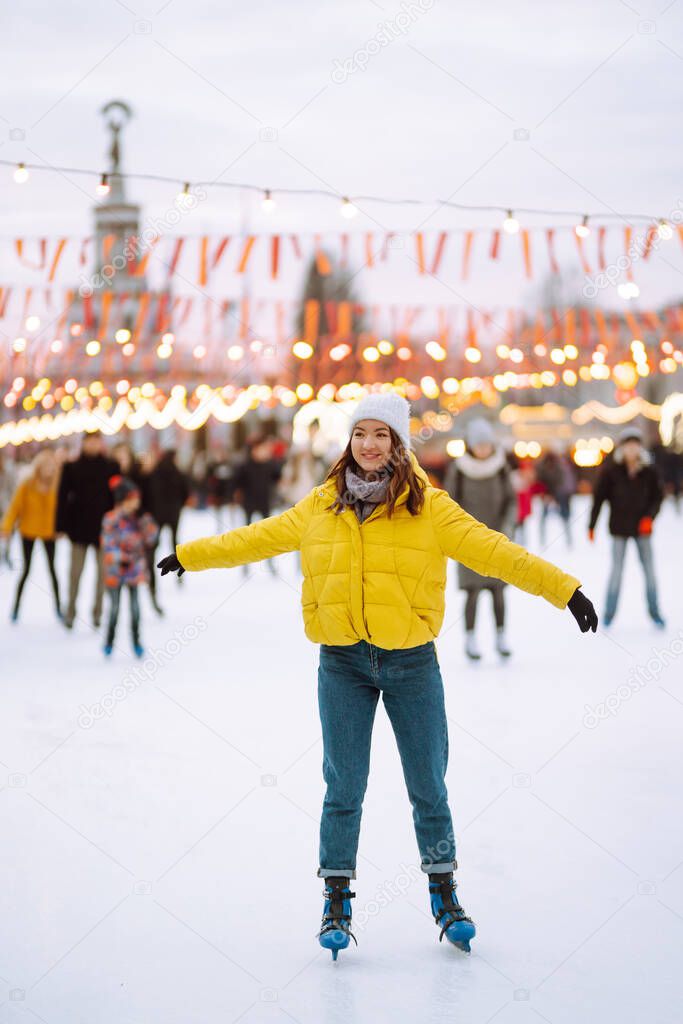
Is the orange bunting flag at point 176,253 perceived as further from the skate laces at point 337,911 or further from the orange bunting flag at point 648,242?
the skate laces at point 337,911

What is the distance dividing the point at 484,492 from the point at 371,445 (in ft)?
15.0

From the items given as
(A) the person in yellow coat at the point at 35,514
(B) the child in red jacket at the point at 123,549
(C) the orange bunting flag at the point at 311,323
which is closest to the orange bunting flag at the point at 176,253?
(A) the person in yellow coat at the point at 35,514

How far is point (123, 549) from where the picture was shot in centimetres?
776

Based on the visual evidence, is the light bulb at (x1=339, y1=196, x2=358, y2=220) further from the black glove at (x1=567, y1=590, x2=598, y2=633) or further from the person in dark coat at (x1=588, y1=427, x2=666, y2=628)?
the black glove at (x1=567, y1=590, x2=598, y2=633)

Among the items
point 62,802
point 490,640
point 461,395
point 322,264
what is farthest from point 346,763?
point 461,395

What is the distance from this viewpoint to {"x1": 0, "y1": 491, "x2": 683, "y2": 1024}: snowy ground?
2875 millimetres

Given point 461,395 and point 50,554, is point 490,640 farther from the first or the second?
point 461,395

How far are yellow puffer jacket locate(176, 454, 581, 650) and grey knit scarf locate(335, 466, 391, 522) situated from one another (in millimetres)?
20

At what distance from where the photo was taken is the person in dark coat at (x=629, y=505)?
8.70m

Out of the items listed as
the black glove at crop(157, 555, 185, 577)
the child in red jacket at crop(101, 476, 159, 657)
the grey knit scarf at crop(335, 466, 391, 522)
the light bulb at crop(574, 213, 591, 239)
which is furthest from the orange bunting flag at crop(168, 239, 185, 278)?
the grey knit scarf at crop(335, 466, 391, 522)

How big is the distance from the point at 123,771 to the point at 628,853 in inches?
81.8

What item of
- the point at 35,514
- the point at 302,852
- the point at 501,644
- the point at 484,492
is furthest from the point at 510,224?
the point at 302,852

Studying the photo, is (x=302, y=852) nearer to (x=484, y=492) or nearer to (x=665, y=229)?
(x=484, y=492)

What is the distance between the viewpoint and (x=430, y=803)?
3215 mm
